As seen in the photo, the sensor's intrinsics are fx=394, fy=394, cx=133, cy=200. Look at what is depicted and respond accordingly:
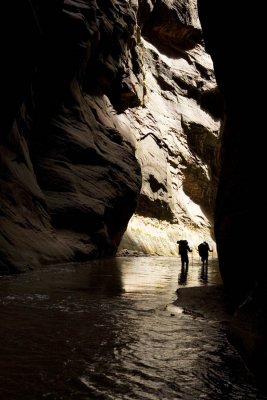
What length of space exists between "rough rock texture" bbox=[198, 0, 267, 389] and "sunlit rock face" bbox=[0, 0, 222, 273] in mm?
6603

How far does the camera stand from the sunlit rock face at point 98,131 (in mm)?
13891

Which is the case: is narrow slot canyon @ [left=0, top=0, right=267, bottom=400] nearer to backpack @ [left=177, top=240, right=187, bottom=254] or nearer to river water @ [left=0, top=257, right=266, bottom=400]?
river water @ [left=0, top=257, right=266, bottom=400]

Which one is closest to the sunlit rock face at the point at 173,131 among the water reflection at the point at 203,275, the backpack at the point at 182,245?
the backpack at the point at 182,245

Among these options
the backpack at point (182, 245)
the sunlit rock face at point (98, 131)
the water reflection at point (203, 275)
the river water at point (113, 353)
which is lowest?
the river water at point (113, 353)

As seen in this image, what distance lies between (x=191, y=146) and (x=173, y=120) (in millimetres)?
3798

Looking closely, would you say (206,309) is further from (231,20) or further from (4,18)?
(4,18)

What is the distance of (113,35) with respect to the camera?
29.6m

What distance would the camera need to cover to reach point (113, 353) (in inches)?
150

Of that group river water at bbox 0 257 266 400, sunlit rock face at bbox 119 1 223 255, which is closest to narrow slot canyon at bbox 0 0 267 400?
river water at bbox 0 257 266 400

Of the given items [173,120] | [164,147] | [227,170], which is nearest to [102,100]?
[164,147]

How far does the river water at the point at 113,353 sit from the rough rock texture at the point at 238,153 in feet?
4.36

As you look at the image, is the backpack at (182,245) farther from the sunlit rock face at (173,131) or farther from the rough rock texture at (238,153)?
the sunlit rock face at (173,131)

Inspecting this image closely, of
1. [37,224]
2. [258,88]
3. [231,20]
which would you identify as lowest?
[37,224]

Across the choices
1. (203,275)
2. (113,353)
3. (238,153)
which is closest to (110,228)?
(203,275)
